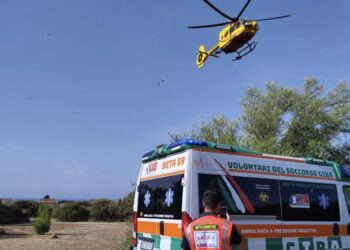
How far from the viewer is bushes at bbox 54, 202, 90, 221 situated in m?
39.1

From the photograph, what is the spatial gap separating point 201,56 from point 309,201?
15056mm

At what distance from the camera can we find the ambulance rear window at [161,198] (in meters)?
6.82

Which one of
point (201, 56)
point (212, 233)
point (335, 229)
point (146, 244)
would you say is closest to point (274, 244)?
point (335, 229)

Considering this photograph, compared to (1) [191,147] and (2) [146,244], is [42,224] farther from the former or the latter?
(1) [191,147]

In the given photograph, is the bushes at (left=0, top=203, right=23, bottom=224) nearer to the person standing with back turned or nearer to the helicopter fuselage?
the helicopter fuselage

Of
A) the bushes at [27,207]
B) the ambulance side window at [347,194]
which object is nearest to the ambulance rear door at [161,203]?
the ambulance side window at [347,194]

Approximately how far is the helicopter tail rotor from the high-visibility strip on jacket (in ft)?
59.1

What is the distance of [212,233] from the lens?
167 inches

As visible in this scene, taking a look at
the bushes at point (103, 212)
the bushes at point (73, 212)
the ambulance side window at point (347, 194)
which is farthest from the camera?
the bushes at point (73, 212)

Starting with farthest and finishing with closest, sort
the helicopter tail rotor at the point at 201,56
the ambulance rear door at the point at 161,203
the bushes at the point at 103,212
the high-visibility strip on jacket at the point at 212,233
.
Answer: the bushes at the point at 103,212, the helicopter tail rotor at the point at 201,56, the ambulance rear door at the point at 161,203, the high-visibility strip on jacket at the point at 212,233

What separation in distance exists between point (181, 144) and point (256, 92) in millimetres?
21034

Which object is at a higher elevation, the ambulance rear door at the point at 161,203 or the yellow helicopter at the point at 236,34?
the yellow helicopter at the point at 236,34

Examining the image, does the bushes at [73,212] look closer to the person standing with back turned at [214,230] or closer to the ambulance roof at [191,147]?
the ambulance roof at [191,147]

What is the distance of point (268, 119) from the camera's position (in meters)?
25.4
